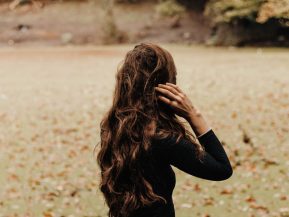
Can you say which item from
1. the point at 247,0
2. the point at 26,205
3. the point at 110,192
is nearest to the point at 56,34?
the point at 247,0

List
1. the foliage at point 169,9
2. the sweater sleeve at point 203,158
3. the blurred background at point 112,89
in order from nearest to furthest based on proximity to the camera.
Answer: the sweater sleeve at point 203,158 < the blurred background at point 112,89 < the foliage at point 169,9

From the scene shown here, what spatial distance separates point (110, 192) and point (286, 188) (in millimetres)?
5543

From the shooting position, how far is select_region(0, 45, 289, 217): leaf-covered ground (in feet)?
24.6

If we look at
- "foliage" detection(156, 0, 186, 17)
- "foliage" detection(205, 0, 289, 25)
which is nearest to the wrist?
"foliage" detection(205, 0, 289, 25)

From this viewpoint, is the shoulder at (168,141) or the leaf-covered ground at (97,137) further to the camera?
the leaf-covered ground at (97,137)

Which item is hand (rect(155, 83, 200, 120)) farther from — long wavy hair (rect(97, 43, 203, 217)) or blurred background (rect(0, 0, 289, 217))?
blurred background (rect(0, 0, 289, 217))

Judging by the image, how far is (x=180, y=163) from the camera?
2566mm

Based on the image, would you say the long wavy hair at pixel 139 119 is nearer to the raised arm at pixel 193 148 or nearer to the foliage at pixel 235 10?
the raised arm at pixel 193 148

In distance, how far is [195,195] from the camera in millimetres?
7762

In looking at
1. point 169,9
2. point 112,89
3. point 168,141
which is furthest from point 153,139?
Result: point 169,9

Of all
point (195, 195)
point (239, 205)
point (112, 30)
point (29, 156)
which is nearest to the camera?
point (239, 205)

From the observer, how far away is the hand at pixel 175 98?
2.58m

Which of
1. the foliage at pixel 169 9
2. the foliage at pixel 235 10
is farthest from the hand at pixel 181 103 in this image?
the foliage at pixel 169 9

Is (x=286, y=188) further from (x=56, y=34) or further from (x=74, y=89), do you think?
(x=56, y=34)
